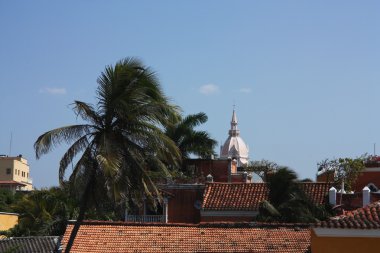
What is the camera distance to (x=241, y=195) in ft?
115

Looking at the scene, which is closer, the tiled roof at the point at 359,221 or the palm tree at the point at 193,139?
the tiled roof at the point at 359,221

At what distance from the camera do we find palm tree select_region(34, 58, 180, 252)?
2112 centimetres

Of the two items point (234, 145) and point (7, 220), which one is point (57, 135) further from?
point (234, 145)

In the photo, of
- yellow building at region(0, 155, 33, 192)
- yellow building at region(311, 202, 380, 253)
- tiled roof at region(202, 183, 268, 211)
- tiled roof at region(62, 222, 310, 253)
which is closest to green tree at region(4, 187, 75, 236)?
tiled roof at region(202, 183, 268, 211)

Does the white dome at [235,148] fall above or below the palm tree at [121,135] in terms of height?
above

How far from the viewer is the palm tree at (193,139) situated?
42.1 m

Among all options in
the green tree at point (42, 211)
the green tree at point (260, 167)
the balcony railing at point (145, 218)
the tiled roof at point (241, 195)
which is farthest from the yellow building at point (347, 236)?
the green tree at point (260, 167)

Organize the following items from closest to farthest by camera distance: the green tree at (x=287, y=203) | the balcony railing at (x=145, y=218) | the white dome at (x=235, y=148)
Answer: the green tree at (x=287, y=203) < the balcony railing at (x=145, y=218) < the white dome at (x=235, y=148)

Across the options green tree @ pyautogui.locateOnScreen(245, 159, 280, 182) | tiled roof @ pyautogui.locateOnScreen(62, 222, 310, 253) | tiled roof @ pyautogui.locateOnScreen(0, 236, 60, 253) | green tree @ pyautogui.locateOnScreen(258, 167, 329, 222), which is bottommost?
tiled roof @ pyautogui.locateOnScreen(0, 236, 60, 253)

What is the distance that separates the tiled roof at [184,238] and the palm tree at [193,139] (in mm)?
16365

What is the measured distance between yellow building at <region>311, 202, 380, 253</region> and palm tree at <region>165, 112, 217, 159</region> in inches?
1077

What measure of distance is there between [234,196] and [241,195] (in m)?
0.33

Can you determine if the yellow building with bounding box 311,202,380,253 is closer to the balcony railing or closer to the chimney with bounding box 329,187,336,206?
the chimney with bounding box 329,187,336,206

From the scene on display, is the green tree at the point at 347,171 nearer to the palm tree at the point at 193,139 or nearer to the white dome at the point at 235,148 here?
the palm tree at the point at 193,139
